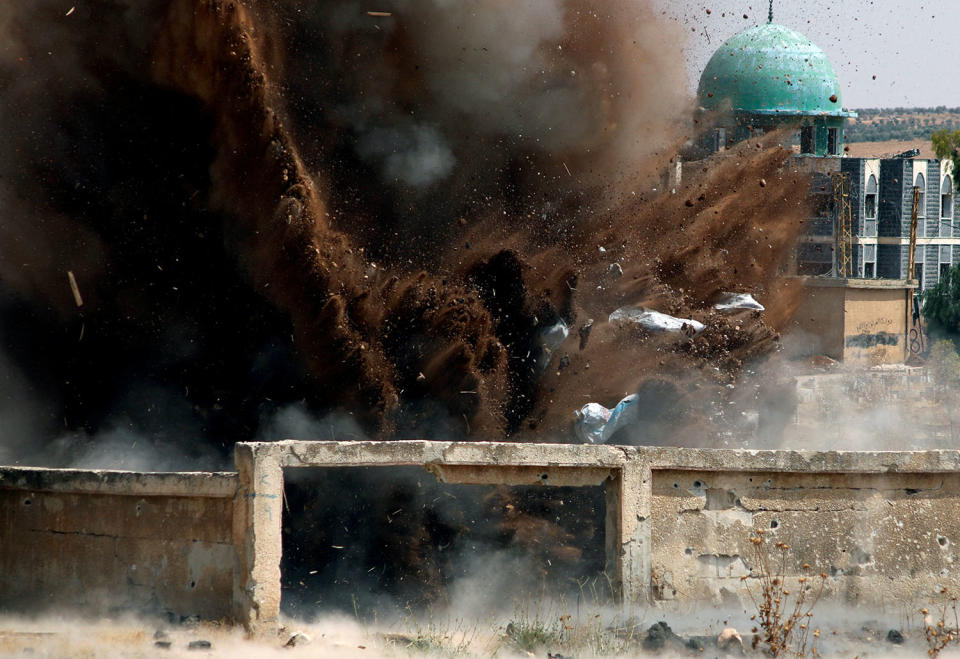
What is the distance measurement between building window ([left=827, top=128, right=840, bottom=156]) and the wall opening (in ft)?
68.6

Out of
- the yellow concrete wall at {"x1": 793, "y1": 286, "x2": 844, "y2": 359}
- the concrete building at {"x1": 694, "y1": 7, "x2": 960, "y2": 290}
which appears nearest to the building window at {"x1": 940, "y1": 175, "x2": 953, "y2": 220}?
the concrete building at {"x1": 694, "y1": 7, "x2": 960, "y2": 290}

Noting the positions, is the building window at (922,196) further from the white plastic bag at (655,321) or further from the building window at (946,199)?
the white plastic bag at (655,321)

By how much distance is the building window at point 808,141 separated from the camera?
25812mm

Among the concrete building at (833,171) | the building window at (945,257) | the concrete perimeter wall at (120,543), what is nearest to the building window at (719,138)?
the concrete building at (833,171)

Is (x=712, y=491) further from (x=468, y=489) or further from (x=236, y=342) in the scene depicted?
(x=236, y=342)

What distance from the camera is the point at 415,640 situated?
617 centimetres

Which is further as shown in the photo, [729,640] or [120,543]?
[120,543]

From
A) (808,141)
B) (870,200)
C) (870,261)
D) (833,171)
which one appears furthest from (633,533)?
(870,261)

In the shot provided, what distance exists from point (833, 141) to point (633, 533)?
77.1 ft

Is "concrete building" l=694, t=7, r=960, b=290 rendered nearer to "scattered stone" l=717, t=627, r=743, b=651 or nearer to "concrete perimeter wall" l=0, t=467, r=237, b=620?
"scattered stone" l=717, t=627, r=743, b=651

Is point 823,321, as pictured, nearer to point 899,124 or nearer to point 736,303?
point 736,303

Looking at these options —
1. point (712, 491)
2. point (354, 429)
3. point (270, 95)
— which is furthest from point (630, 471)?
point (270, 95)

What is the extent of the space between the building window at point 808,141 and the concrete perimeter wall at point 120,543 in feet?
72.8

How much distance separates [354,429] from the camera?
8914 mm
